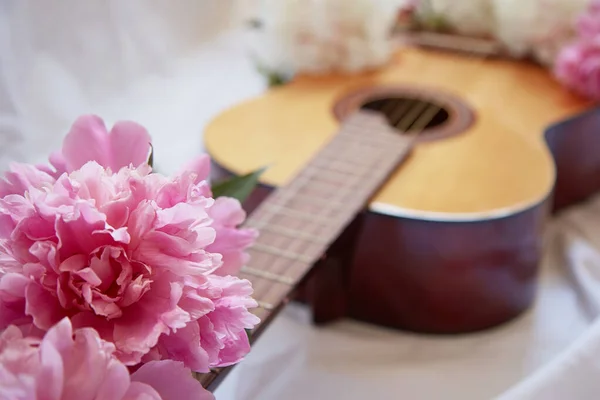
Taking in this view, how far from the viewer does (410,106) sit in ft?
3.32

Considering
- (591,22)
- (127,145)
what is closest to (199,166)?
(127,145)

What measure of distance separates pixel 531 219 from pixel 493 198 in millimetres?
44

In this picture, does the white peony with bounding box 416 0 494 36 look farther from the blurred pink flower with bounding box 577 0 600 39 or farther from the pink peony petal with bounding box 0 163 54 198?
the pink peony petal with bounding box 0 163 54 198

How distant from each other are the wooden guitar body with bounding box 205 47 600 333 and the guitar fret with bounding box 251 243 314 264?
0.23 ft

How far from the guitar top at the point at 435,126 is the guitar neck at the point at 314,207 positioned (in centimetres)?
2

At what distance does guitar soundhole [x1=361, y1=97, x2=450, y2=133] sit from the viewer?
98cm

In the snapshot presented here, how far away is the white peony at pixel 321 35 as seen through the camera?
1.02m

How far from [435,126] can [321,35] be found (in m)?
0.20

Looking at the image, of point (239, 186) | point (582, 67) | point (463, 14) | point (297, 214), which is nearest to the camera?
point (239, 186)

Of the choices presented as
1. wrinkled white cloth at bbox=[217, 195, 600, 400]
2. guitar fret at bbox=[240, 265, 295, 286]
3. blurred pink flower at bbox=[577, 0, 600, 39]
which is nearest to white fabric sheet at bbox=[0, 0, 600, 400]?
wrinkled white cloth at bbox=[217, 195, 600, 400]

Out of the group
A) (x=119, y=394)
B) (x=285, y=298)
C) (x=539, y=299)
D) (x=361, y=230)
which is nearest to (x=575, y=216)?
(x=539, y=299)

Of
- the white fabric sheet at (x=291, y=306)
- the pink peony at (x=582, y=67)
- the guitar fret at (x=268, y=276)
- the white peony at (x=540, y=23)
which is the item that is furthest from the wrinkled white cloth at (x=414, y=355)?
the white peony at (x=540, y=23)

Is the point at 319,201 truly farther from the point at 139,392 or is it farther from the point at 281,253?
the point at 139,392

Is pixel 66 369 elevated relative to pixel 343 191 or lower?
elevated
